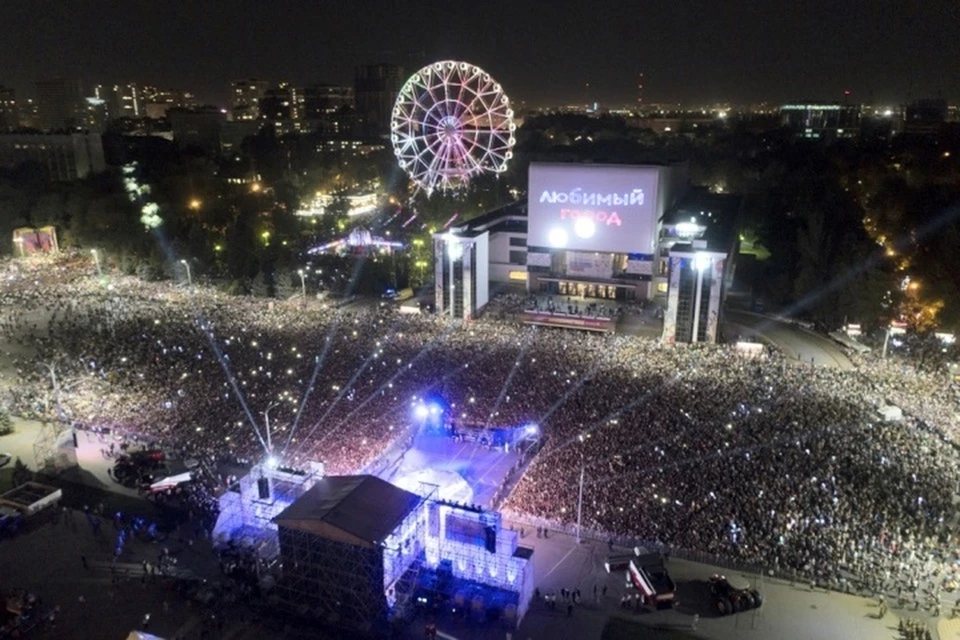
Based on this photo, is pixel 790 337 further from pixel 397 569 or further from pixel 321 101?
pixel 321 101

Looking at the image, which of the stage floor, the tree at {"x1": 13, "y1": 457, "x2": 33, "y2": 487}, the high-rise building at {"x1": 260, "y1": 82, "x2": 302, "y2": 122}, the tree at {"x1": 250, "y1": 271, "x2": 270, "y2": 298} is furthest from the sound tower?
the high-rise building at {"x1": 260, "y1": 82, "x2": 302, "y2": 122}

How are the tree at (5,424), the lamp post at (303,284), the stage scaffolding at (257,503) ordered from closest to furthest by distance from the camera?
the stage scaffolding at (257,503)
the tree at (5,424)
the lamp post at (303,284)

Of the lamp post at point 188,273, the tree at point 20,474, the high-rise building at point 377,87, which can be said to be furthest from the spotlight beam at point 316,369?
the high-rise building at point 377,87

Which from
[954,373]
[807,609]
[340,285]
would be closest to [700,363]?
[954,373]

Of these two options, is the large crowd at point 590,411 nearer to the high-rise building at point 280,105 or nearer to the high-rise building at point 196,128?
the high-rise building at point 196,128

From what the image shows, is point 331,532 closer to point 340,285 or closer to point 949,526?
point 949,526


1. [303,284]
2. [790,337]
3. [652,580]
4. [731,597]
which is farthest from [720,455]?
[303,284]
